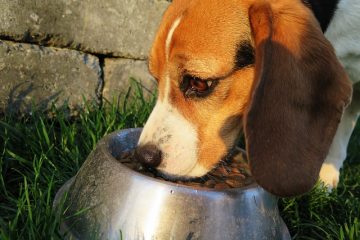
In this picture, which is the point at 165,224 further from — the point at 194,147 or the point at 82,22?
the point at 82,22

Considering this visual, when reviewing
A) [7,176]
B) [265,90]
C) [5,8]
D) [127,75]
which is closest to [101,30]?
[127,75]

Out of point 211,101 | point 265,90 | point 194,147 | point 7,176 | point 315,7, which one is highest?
point 315,7

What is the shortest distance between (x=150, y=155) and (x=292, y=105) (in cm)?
63

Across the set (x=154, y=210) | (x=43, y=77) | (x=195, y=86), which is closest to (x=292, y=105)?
(x=195, y=86)

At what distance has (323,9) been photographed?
8.47 feet

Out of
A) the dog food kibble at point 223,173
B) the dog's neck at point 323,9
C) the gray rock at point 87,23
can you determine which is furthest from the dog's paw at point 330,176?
the gray rock at point 87,23

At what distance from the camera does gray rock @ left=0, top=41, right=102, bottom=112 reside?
3205mm

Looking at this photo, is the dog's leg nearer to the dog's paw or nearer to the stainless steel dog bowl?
the dog's paw

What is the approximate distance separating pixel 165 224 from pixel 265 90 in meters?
0.65

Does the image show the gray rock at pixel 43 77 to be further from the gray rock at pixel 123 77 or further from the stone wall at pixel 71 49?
the gray rock at pixel 123 77

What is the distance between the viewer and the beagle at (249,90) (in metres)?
2.04

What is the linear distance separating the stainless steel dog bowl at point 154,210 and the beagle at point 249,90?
17 cm

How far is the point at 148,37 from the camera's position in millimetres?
3781

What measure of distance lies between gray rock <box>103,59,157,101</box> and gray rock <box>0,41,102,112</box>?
108mm
